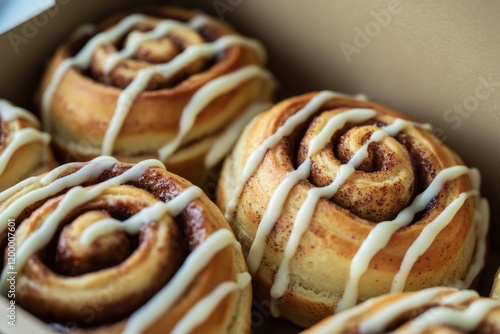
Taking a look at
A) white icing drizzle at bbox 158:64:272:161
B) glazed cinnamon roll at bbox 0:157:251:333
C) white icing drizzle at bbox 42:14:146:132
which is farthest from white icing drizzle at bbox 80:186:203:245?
white icing drizzle at bbox 42:14:146:132

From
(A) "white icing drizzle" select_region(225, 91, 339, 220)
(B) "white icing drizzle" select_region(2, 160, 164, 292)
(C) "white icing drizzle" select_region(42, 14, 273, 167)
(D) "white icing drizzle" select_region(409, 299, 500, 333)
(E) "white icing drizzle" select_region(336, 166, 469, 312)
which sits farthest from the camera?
(C) "white icing drizzle" select_region(42, 14, 273, 167)

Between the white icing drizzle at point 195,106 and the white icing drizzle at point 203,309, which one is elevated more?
the white icing drizzle at point 195,106

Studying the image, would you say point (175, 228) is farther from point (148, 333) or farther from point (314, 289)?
point (314, 289)

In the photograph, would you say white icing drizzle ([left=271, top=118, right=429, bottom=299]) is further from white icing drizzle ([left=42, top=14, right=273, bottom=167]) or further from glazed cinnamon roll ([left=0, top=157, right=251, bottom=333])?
white icing drizzle ([left=42, top=14, right=273, bottom=167])

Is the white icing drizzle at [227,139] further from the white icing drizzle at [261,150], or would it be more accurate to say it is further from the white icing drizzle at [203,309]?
the white icing drizzle at [203,309]

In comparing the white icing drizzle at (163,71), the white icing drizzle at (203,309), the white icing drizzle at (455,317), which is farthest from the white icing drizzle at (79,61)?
the white icing drizzle at (455,317)

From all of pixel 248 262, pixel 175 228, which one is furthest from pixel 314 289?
pixel 175 228
